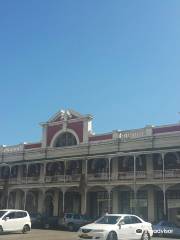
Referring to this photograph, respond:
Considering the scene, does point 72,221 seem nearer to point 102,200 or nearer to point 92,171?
point 102,200

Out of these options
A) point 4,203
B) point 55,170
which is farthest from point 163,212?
point 4,203

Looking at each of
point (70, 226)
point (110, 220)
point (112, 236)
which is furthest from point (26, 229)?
point (112, 236)

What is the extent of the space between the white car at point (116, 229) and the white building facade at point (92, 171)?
46.8 feet

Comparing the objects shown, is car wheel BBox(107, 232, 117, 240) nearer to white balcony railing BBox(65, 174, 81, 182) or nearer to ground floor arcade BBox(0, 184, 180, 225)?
ground floor arcade BBox(0, 184, 180, 225)

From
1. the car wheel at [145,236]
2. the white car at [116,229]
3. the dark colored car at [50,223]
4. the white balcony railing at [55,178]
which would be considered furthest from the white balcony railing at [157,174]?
the car wheel at [145,236]

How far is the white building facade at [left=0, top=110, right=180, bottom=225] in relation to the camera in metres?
34.5

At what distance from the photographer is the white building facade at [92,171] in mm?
34531

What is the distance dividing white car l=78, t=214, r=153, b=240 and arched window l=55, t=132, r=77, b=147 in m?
24.1

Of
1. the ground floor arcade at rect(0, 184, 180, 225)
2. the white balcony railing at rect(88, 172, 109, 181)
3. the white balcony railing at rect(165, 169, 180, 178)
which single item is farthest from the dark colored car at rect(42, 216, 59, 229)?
the white balcony railing at rect(165, 169, 180, 178)

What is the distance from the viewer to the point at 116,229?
16.4 meters

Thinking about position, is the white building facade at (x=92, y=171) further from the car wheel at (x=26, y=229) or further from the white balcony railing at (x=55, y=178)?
the car wheel at (x=26, y=229)

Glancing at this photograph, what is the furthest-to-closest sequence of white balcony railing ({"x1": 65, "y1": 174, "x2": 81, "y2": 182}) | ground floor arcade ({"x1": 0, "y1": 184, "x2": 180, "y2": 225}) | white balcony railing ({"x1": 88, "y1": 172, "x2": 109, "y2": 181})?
white balcony railing ({"x1": 65, "y1": 174, "x2": 81, "y2": 182}) → white balcony railing ({"x1": 88, "y1": 172, "x2": 109, "y2": 181}) → ground floor arcade ({"x1": 0, "y1": 184, "x2": 180, "y2": 225})

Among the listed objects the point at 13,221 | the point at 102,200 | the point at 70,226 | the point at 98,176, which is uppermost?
the point at 98,176

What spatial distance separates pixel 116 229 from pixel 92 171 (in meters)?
23.3
